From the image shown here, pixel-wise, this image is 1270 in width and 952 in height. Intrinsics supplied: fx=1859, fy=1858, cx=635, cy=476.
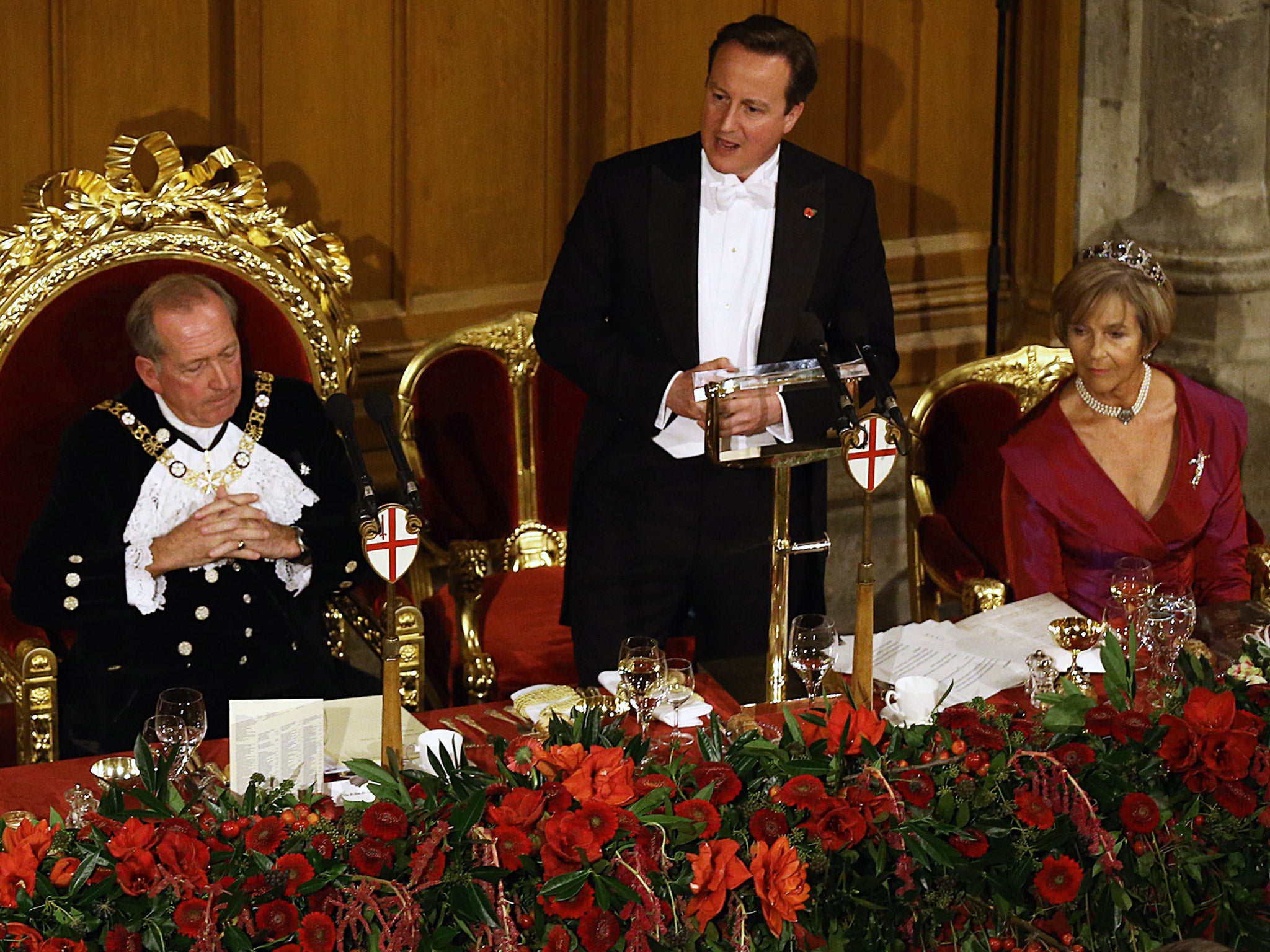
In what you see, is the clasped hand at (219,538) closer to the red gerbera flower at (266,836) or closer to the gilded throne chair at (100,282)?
the gilded throne chair at (100,282)

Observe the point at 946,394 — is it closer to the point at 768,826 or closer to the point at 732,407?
the point at 732,407

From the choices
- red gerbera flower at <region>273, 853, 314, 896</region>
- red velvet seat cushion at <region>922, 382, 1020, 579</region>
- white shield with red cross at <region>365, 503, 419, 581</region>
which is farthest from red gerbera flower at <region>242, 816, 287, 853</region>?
red velvet seat cushion at <region>922, 382, 1020, 579</region>

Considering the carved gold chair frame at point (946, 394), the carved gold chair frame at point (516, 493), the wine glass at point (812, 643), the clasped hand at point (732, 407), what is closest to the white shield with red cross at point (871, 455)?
the clasped hand at point (732, 407)

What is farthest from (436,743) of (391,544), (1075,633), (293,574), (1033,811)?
(1075,633)

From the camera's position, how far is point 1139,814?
225cm

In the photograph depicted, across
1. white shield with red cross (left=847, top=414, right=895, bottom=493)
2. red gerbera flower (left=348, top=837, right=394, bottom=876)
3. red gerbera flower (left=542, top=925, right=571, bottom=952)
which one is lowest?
red gerbera flower (left=542, top=925, right=571, bottom=952)

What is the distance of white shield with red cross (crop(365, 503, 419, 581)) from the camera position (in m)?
2.30

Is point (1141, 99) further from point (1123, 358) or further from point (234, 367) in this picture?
point (234, 367)

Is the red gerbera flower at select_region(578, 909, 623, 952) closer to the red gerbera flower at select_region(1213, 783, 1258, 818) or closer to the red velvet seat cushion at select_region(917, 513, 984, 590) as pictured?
the red gerbera flower at select_region(1213, 783, 1258, 818)

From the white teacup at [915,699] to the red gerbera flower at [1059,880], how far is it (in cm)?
53

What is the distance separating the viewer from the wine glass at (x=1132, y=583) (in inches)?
123

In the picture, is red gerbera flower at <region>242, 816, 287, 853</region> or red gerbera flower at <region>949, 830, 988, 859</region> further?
red gerbera flower at <region>949, 830, 988, 859</region>

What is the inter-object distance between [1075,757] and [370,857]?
887mm

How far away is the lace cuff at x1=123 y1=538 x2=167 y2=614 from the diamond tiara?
195 centimetres
